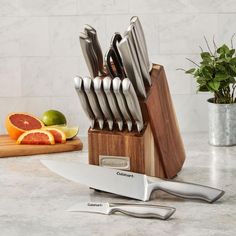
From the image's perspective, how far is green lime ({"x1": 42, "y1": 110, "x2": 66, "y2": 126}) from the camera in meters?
2.67

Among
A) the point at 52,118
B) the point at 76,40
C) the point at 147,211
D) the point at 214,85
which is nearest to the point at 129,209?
the point at 147,211

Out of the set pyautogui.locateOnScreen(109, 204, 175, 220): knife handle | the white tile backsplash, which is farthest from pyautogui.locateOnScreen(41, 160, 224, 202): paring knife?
the white tile backsplash

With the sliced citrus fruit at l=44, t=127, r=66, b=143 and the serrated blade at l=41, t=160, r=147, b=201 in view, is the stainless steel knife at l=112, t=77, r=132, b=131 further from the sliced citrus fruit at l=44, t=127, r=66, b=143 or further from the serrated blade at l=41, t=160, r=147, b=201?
the sliced citrus fruit at l=44, t=127, r=66, b=143

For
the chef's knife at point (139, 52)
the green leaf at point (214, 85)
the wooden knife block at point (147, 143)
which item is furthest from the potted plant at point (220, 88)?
the chef's knife at point (139, 52)

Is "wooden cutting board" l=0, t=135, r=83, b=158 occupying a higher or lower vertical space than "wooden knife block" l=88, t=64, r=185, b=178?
lower

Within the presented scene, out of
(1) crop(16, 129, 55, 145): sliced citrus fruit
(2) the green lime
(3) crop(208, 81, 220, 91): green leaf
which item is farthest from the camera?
(2) the green lime

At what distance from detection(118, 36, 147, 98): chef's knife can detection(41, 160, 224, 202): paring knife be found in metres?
0.21

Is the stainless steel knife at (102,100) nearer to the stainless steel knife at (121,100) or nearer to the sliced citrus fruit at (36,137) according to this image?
the stainless steel knife at (121,100)

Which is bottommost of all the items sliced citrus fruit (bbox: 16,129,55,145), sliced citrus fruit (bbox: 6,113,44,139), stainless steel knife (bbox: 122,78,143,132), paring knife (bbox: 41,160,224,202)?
paring knife (bbox: 41,160,224,202)

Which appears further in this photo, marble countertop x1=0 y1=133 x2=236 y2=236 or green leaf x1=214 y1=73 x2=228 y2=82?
green leaf x1=214 y1=73 x2=228 y2=82

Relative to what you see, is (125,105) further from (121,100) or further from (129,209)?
(129,209)

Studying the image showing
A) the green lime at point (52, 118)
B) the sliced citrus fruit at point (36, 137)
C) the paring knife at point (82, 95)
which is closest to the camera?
the paring knife at point (82, 95)

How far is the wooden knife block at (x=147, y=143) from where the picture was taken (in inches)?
81.4

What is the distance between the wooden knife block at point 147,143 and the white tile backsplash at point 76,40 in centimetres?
55
